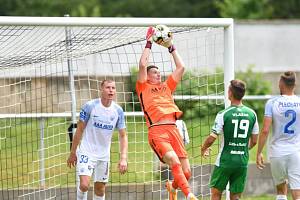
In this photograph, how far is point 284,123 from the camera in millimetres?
14211

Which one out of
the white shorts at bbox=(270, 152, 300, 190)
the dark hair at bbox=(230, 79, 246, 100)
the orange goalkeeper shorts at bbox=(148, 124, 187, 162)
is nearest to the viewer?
the dark hair at bbox=(230, 79, 246, 100)

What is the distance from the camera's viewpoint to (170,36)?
558 inches

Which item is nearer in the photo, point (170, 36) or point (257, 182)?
point (170, 36)

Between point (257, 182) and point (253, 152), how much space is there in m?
3.09

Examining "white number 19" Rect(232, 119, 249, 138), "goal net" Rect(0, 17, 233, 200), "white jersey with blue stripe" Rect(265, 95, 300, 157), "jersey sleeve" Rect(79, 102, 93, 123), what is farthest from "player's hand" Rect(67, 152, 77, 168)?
"white jersey with blue stripe" Rect(265, 95, 300, 157)

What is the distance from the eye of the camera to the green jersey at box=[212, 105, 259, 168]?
13.6 meters

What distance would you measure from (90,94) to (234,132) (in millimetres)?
4868

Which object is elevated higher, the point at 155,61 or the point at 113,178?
the point at 155,61

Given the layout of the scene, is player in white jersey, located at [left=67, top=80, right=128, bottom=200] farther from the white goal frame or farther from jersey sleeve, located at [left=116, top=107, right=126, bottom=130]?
the white goal frame

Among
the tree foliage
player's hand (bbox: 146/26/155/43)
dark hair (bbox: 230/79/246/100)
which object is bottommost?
dark hair (bbox: 230/79/246/100)

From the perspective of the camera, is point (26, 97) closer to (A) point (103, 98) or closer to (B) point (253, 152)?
(A) point (103, 98)

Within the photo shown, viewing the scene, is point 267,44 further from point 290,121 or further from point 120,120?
point 290,121

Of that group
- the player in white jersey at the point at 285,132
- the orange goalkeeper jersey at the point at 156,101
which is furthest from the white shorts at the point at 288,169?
the orange goalkeeper jersey at the point at 156,101

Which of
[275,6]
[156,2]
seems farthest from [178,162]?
[156,2]
